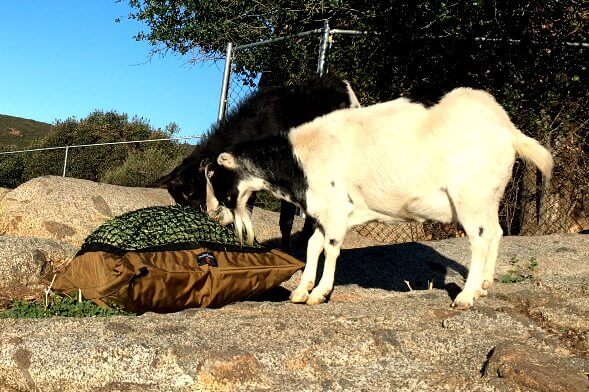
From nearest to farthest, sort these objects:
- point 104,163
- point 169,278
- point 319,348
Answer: point 319,348 < point 169,278 < point 104,163

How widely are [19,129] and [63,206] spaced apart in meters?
49.5

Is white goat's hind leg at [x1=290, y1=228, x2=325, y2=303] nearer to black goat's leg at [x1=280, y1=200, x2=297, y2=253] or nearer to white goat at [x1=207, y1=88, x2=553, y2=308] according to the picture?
white goat at [x1=207, y1=88, x2=553, y2=308]

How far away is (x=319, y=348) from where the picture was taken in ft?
13.1

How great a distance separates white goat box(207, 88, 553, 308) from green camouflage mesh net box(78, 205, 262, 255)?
1.30 feet

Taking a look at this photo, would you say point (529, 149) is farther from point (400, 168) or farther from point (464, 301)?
point (464, 301)

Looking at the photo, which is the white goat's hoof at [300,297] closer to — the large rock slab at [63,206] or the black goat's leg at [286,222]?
the black goat's leg at [286,222]

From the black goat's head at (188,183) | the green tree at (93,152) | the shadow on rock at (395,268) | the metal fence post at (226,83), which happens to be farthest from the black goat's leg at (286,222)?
the green tree at (93,152)

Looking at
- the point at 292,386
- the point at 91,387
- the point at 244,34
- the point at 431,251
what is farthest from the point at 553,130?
the point at 91,387

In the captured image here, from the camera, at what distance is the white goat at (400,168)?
16.5 ft

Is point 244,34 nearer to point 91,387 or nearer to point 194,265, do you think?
point 194,265

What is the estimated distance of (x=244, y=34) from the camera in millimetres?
11461

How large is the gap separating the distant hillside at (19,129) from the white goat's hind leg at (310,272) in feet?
146

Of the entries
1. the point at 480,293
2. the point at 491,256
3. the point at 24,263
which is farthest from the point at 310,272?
the point at 24,263

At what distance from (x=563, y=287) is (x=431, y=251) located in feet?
8.08
